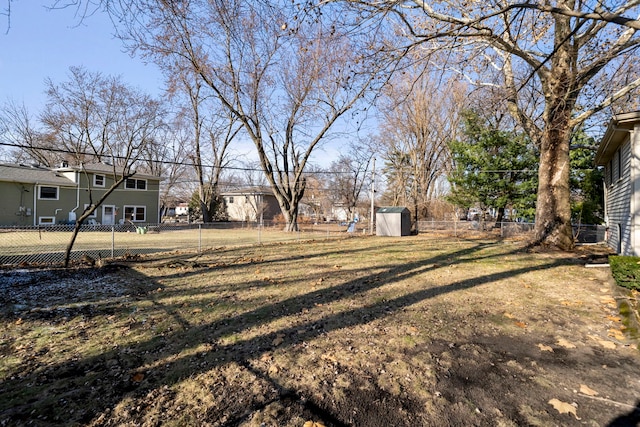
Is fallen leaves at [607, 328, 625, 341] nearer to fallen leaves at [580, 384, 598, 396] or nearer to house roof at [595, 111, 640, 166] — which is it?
fallen leaves at [580, 384, 598, 396]

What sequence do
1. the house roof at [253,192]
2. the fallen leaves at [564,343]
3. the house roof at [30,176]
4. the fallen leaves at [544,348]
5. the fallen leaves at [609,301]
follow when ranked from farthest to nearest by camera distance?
the house roof at [253,192] < the house roof at [30,176] < the fallen leaves at [609,301] < the fallen leaves at [564,343] < the fallen leaves at [544,348]

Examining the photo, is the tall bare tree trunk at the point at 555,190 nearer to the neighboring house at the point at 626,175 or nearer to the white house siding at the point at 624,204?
the neighboring house at the point at 626,175

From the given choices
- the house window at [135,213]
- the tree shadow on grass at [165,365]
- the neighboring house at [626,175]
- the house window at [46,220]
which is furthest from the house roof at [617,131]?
the house window at [135,213]

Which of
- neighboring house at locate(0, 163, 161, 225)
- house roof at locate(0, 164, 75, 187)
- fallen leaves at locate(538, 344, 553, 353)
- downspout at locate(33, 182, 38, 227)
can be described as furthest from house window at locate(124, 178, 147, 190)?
fallen leaves at locate(538, 344, 553, 353)

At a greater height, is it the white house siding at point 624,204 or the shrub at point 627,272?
the white house siding at point 624,204

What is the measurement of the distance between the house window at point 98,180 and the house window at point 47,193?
7.76 ft

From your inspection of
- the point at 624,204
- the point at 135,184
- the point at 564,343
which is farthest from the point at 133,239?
the point at 624,204

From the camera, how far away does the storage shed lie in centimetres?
1922

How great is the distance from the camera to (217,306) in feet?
15.9

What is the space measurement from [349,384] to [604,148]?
1225cm

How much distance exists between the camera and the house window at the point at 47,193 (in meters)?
21.7

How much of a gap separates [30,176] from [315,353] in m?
26.7

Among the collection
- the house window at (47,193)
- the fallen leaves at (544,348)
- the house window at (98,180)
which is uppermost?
the house window at (98,180)

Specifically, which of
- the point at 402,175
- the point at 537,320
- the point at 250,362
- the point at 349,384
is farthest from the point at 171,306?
the point at 402,175
